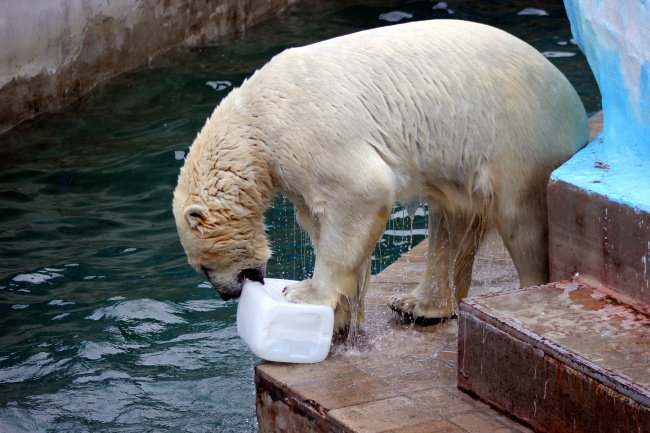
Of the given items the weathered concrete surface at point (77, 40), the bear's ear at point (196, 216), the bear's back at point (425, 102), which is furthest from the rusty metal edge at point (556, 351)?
the weathered concrete surface at point (77, 40)

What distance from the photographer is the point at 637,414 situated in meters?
2.49

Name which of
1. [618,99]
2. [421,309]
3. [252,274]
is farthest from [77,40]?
[618,99]

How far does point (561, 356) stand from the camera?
2.75 m

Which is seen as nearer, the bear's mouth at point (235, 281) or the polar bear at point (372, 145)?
the polar bear at point (372, 145)

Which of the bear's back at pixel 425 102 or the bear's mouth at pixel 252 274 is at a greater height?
the bear's back at pixel 425 102

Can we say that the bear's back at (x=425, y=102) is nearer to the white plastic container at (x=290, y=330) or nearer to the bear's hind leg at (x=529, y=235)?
the bear's hind leg at (x=529, y=235)

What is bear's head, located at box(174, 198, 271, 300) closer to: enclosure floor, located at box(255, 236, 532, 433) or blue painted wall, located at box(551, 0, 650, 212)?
enclosure floor, located at box(255, 236, 532, 433)

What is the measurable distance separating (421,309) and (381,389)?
80 cm

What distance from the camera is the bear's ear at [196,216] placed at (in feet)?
11.3

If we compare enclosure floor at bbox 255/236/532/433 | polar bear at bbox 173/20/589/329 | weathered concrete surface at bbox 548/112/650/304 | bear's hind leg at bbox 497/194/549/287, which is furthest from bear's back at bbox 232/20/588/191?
enclosure floor at bbox 255/236/532/433

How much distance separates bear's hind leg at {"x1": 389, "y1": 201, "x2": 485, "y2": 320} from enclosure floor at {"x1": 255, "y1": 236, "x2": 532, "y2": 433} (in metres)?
0.07

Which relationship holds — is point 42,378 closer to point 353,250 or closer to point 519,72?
point 353,250

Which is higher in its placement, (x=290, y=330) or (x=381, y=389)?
(x=290, y=330)

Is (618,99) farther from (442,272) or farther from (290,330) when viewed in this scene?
(290,330)
